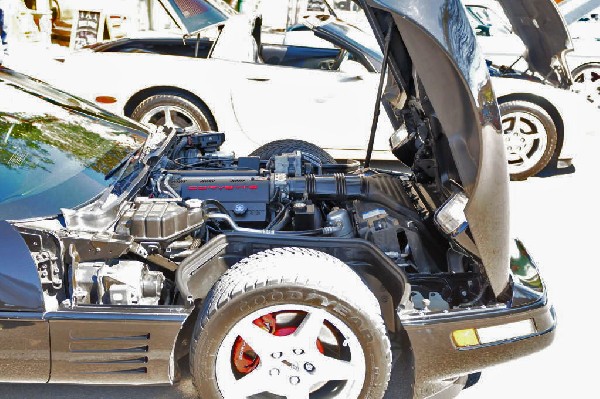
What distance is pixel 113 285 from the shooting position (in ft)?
8.87

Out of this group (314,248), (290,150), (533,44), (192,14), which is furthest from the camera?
(192,14)

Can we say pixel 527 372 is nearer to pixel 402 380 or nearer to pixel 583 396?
pixel 583 396

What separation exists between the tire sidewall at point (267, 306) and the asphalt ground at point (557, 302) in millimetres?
242

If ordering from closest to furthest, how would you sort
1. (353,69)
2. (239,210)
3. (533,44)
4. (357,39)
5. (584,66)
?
(239,210) < (533,44) < (353,69) < (357,39) < (584,66)

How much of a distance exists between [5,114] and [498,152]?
236 cm

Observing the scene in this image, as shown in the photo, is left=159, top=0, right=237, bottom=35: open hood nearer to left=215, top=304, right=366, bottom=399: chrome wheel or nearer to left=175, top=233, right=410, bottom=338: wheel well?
left=175, top=233, right=410, bottom=338: wheel well

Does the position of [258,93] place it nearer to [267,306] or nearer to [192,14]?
[192,14]

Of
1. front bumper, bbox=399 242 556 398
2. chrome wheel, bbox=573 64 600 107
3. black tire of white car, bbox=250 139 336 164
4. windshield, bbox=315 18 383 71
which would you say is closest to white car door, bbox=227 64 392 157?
windshield, bbox=315 18 383 71

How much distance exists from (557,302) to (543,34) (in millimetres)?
2256

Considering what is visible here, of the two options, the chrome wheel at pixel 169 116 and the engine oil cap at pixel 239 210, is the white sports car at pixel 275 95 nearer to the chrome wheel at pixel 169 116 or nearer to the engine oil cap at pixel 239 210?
the chrome wheel at pixel 169 116

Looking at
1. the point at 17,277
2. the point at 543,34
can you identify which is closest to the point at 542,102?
the point at 543,34

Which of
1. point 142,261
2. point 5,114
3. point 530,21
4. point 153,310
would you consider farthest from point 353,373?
point 530,21

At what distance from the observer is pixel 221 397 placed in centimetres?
265

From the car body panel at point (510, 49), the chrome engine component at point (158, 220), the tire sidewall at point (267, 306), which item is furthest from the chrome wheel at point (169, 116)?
the car body panel at point (510, 49)
